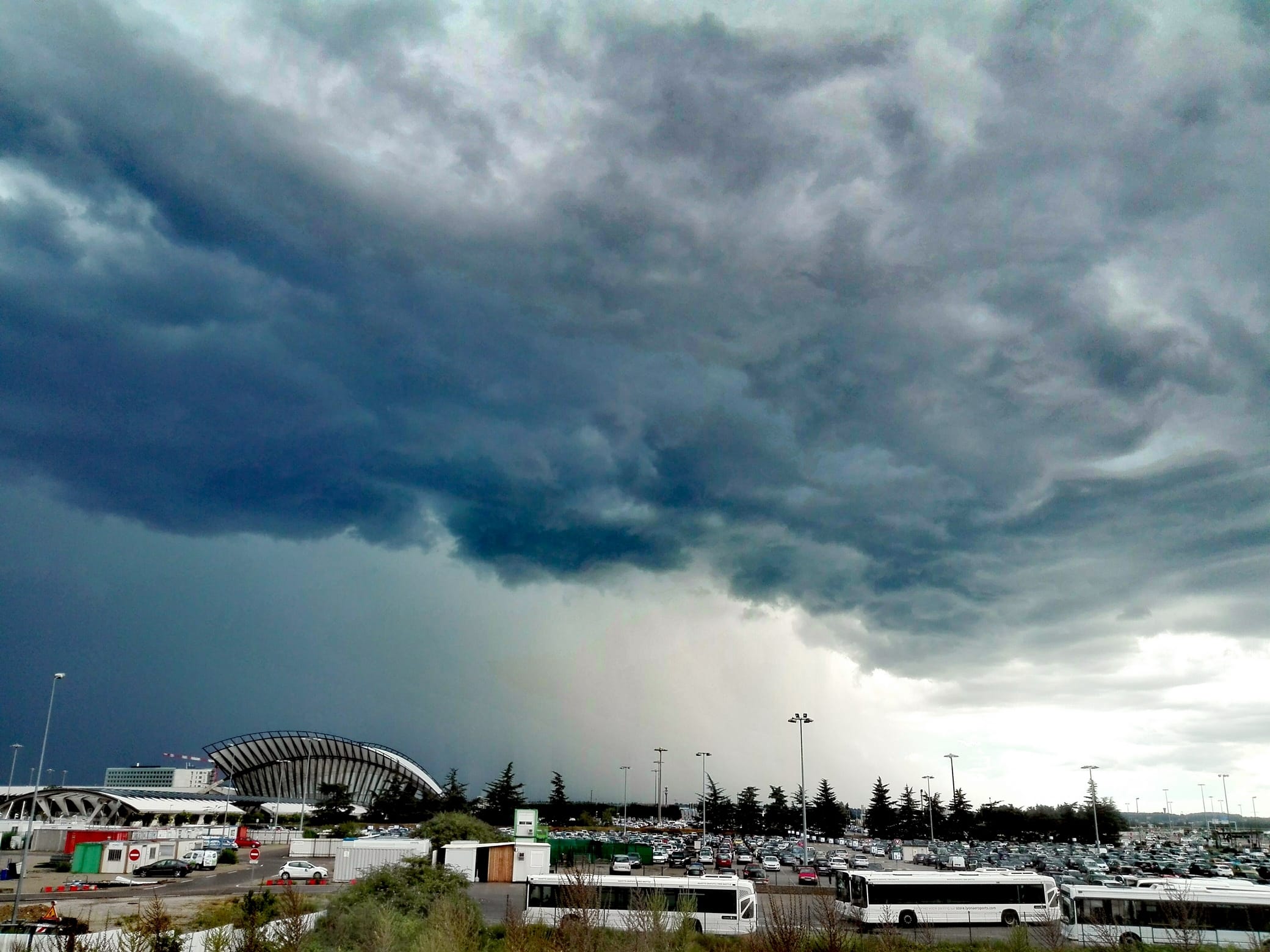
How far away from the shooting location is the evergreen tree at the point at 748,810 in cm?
13500

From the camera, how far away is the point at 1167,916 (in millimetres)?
30609

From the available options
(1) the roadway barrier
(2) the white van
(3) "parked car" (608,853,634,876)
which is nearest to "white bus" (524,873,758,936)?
(3) "parked car" (608,853,634,876)

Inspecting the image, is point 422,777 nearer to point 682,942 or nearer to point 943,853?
point 943,853

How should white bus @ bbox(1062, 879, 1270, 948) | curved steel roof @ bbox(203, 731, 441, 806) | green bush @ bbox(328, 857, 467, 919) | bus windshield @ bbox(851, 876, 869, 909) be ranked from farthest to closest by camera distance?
1. curved steel roof @ bbox(203, 731, 441, 806)
2. bus windshield @ bbox(851, 876, 869, 909)
3. green bush @ bbox(328, 857, 467, 919)
4. white bus @ bbox(1062, 879, 1270, 948)

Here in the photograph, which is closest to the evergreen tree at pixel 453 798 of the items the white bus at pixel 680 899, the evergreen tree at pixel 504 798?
the evergreen tree at pixel 504 798

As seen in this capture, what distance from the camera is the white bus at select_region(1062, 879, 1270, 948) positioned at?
31250 millimetres

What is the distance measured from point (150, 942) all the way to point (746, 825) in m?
126

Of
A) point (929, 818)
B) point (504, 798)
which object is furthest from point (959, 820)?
point (504, 798)

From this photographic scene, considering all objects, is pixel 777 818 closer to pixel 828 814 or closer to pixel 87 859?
pixel 828 814

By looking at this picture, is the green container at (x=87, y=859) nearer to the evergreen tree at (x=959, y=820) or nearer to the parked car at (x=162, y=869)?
the parked car at (x=162, y=869)

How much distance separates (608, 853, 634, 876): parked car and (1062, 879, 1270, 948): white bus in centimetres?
2674

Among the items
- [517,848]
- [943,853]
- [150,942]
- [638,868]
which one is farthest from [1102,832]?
[150,942]

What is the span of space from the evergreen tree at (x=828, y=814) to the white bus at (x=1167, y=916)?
10380cm

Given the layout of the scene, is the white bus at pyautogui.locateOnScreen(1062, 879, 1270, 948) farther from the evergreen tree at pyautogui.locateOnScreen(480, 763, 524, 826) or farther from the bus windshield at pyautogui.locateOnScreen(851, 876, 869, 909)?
the evergreen tree at pyautogui.locateOnScreen(480, 763, 524, 826)
